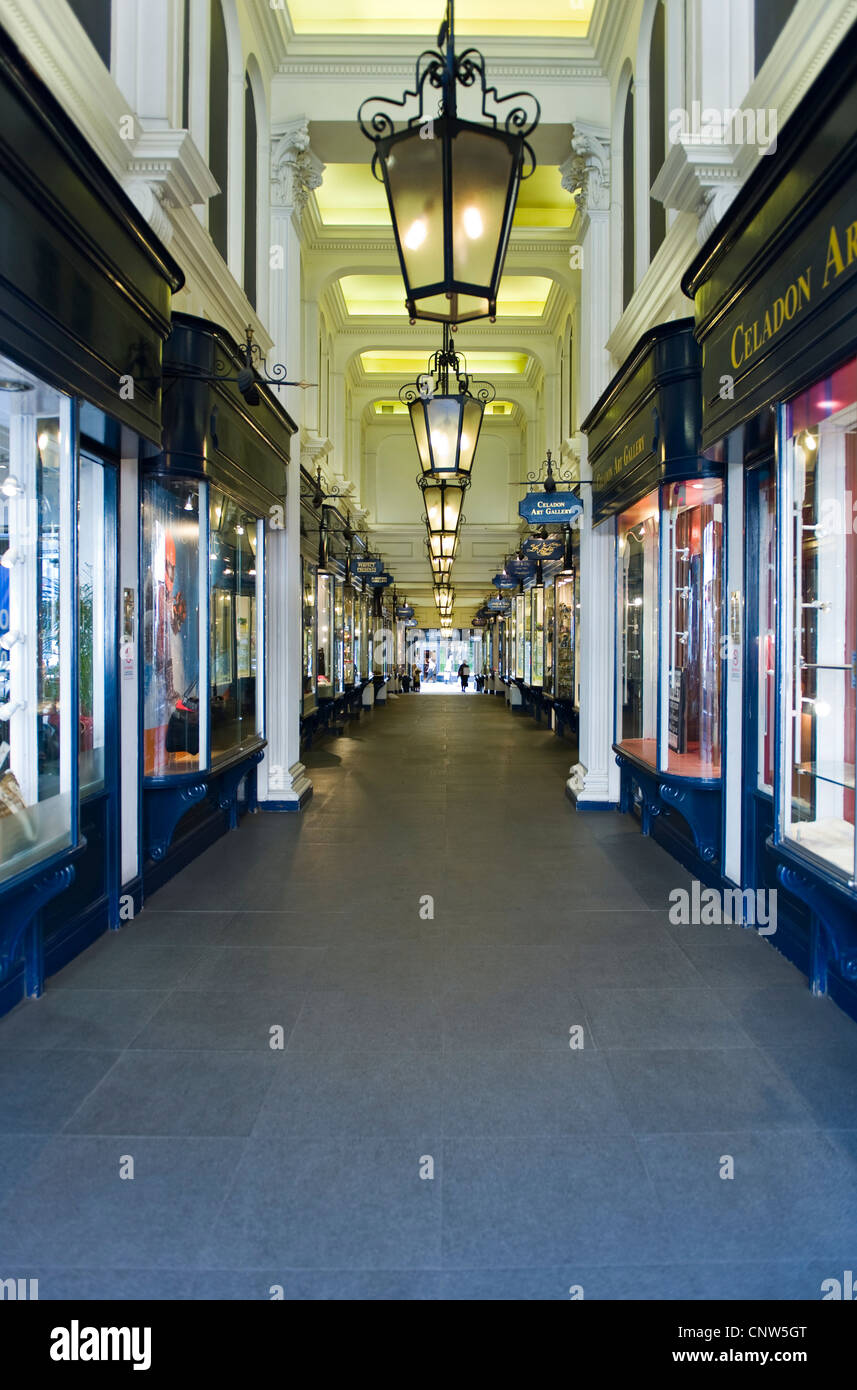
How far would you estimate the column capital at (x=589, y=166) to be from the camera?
793cm

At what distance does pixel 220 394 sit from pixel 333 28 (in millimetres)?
4895

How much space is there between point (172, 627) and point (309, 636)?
278 inches

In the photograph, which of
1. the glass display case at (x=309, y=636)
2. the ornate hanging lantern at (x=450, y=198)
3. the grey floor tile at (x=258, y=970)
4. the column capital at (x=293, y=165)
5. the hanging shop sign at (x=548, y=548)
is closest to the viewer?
the ornate hanging lantern at (x=450, y=198)

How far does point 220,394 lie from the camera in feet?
18.5

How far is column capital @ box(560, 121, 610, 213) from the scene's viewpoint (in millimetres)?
7930

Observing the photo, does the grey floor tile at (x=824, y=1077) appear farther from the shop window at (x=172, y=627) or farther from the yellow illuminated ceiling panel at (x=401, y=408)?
the yellow illuminated ceiling panel at (x=401, y=408)

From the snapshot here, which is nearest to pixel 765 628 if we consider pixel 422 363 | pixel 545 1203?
pixel 545 1203

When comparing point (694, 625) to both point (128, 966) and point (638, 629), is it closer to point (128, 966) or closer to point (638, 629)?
point (638, 629)

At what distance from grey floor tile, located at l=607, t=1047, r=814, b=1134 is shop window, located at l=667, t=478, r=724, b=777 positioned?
2.36 m

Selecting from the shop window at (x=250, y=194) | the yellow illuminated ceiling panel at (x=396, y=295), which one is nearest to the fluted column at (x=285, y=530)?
the shop window at (x=250, y=194)

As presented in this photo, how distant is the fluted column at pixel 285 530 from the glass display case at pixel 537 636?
856cm

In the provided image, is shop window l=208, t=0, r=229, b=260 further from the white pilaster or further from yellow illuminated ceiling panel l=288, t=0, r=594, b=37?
the white pilaster

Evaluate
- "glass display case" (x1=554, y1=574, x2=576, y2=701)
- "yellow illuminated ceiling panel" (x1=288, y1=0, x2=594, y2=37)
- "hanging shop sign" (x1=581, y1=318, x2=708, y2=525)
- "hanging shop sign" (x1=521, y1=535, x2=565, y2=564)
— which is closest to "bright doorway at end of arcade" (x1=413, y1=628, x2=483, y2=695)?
"glass display case" (x1=554, y1=574, x2=576, y2=701)

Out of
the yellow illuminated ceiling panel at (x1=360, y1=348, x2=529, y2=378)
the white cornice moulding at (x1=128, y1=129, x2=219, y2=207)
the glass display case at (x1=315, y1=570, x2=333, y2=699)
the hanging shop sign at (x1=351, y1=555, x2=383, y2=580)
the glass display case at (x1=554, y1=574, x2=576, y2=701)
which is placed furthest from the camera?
the yellow illuminated ceiling panel at (x1=360, y1=348, x2=529, y2=378)
